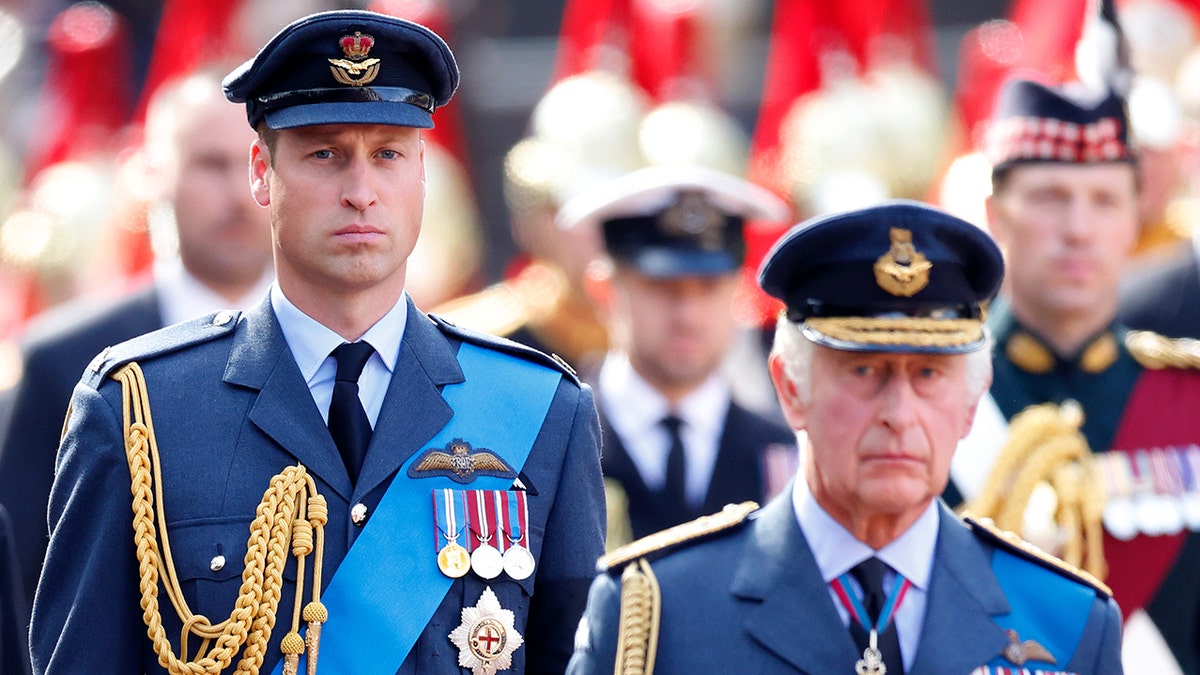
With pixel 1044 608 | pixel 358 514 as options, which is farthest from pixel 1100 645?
pixel 358 514

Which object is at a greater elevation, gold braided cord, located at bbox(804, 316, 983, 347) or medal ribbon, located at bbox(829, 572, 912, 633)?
gold braided cord, located at bbox(804, 316, 983, 347)

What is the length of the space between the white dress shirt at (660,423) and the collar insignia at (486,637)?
8.73 feet

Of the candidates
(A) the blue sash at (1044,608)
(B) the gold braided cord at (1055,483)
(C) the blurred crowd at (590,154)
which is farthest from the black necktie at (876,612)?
(C) the blurred crowd at (590,154)

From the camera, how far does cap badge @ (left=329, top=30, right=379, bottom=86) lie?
4.12 meters

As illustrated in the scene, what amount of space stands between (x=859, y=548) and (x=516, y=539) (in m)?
0.60

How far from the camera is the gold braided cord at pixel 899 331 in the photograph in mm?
4043

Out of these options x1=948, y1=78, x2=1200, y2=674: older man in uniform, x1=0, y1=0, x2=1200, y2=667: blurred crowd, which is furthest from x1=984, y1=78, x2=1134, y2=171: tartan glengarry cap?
x1=0, y1=0, x2=1200, y2=667: blurred crowd

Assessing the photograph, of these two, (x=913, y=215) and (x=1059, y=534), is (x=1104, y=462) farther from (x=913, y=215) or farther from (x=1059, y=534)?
(x=913, y=215)

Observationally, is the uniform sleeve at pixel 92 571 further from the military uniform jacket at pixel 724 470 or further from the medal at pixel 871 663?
the military uniform jacket at pixel 724 470

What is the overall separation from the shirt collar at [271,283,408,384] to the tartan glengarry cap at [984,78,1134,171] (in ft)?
8.18

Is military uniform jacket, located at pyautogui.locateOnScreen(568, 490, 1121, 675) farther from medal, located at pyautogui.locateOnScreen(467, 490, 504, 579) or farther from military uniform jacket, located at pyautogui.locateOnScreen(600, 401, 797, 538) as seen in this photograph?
military uniform jacket, located at pyautogui.locateOnScreen(600, 401, 797, 538)

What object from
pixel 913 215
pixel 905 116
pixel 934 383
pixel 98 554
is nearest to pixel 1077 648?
pixel 934 383

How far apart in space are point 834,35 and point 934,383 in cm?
670

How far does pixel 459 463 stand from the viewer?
4184 millimetres
